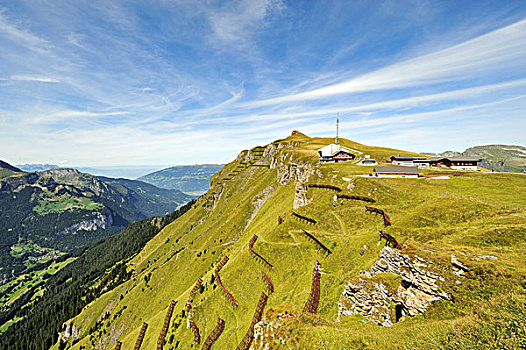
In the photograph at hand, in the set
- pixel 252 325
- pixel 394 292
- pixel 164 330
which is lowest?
pixel 164 330

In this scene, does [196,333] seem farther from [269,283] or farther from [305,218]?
[305,218]

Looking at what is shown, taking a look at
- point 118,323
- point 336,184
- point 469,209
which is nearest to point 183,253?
point 118,323

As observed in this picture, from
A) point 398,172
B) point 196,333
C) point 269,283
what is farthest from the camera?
point 398,172

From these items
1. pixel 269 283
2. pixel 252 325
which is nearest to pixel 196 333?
pixel 252 325

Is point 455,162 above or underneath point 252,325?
above

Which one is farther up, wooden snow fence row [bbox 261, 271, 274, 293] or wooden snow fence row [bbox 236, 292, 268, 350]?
wooden snow fence row [bbox 261, 271, 274, 293]

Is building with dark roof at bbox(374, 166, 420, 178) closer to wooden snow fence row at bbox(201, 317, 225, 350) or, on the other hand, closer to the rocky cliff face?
the rocky cliff face

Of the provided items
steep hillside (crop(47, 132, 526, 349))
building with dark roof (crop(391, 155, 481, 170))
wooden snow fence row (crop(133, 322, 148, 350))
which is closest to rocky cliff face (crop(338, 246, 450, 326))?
steep hillside (crop(47, 132, 526, 349))

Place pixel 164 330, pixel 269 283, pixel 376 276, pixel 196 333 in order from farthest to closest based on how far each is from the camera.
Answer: pixel 164 330 < pixel 196 333 < pixel 269 283 < pixel 376 276

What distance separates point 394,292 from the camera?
2888 centimetres

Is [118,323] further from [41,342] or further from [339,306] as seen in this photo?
[339,306]

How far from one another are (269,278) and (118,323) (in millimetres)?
146582

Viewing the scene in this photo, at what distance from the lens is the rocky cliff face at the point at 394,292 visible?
23609mm

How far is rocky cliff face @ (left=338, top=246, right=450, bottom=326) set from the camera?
23609 mm
